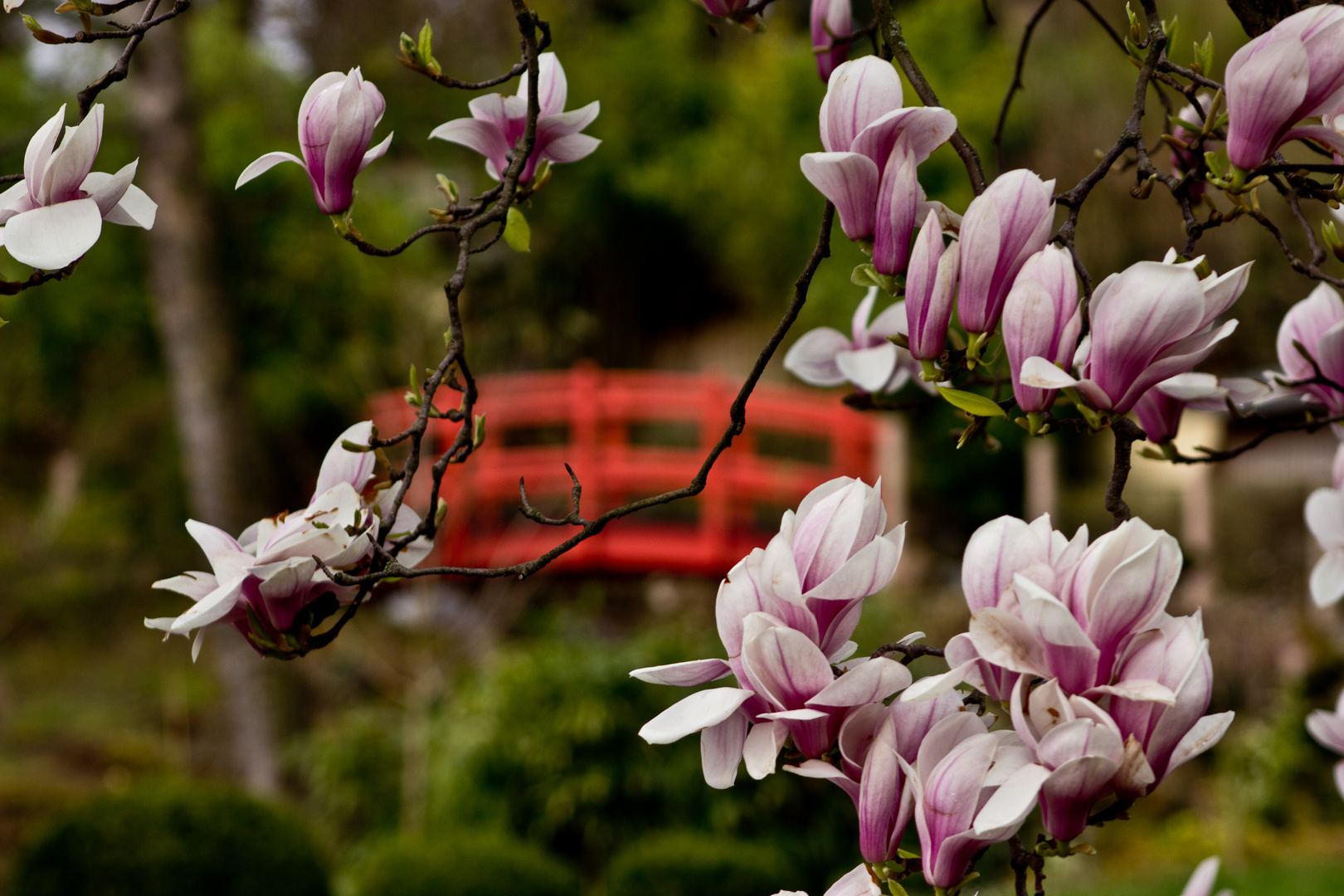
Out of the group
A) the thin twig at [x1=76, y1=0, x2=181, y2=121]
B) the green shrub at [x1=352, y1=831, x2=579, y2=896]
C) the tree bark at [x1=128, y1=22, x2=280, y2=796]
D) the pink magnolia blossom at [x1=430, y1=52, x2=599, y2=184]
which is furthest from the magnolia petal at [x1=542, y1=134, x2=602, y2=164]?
the tree bark at [x1=128, y1=22, x2=280, y2=796]

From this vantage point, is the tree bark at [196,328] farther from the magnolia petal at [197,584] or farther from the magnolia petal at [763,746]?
the magnolia petal at [763,746]

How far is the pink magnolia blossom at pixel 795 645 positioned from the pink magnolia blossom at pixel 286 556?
0.18 meters

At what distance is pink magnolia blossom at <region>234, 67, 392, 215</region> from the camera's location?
62cm

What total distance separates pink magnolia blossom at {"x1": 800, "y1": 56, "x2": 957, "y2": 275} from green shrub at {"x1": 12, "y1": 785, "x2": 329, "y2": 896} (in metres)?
2.90

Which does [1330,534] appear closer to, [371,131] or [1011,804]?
[1011,804]

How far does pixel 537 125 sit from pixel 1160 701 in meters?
0.47

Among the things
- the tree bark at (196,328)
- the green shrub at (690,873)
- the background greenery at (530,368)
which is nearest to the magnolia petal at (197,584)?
the background greenery at (530,368)

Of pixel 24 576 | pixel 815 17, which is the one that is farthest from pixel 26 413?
pixel 815 17

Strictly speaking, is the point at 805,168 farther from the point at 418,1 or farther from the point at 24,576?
the point at 418,1

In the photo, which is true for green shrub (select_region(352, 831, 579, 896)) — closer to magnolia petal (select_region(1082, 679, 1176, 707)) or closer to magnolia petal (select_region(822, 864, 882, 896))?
magnolia petal (select_region(822, 864, 882, 896))

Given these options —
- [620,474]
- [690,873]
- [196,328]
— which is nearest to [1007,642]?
[690,873]

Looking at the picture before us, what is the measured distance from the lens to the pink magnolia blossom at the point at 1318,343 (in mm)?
767

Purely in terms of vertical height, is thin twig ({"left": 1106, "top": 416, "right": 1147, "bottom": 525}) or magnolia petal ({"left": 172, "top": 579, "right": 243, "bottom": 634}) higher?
thin twig ({"left": 1106, "top": 416, "right": 1147, "bottom": 525})

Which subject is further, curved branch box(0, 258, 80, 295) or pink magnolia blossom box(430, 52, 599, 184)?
pink magnolia blossom box(430, 52, 599, 184)
